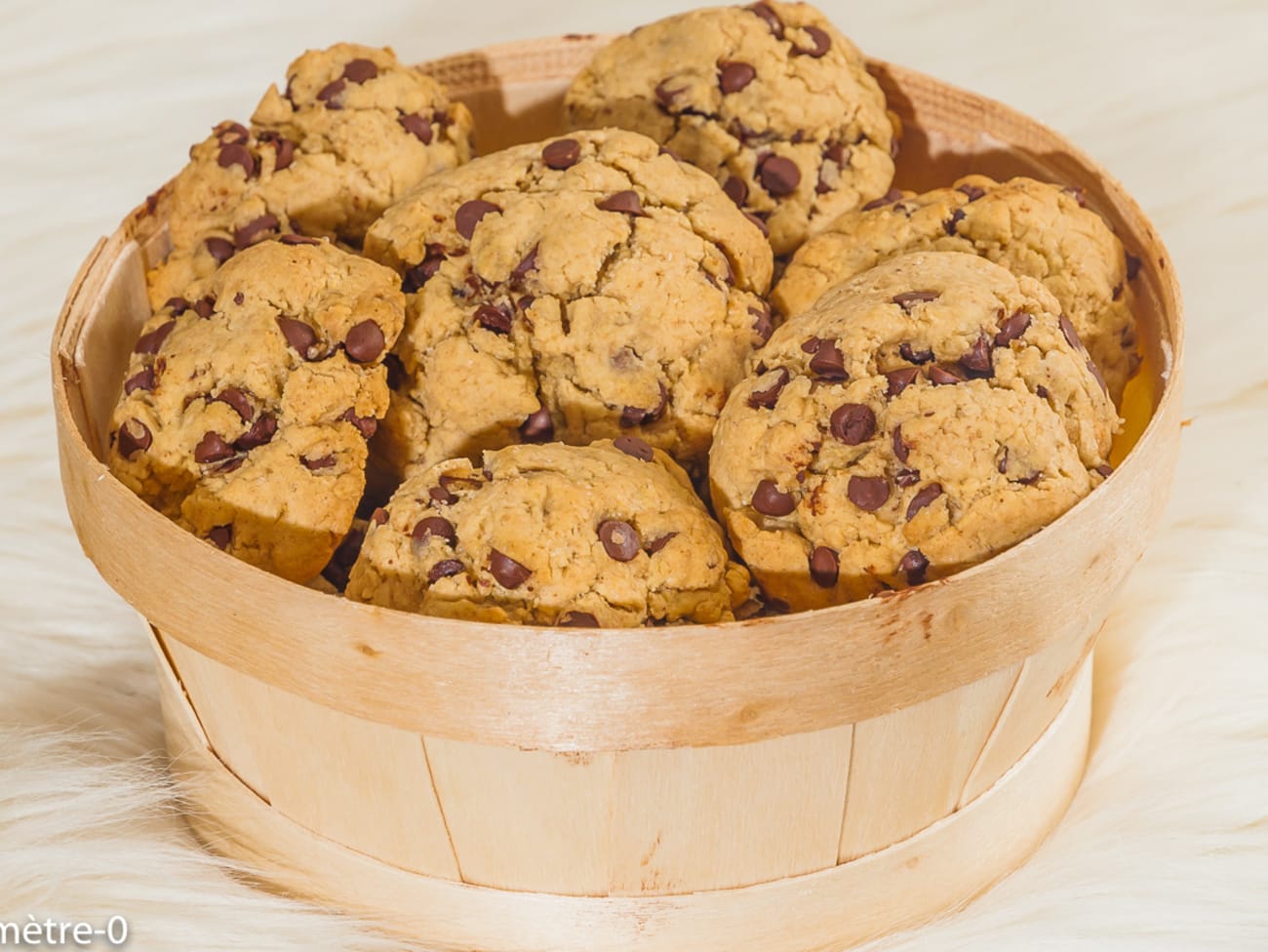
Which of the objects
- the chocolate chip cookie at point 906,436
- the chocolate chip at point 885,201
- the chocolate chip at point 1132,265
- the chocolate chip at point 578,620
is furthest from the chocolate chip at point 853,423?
the chocolate chip at point 1132,265

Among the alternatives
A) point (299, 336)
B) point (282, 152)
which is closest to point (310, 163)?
point (282, 152)

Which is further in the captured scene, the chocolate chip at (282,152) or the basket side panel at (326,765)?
the chocolate chip at (282,152)

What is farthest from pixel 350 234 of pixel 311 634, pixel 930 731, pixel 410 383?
pixel 930 731

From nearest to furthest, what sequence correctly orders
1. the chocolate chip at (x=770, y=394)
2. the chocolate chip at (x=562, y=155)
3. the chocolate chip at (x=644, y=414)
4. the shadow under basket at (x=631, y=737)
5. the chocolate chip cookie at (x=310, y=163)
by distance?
the shadow under basket at (x=631, y=737)
the chocolate chip at (x=770, y=394)
the chocolate chip at (x=644, y=414)
the chocolate chip at (x=562, y=155)
the chocolate chip cookie at (x=310, y=163)

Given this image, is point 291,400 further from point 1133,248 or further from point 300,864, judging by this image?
point 1133,248

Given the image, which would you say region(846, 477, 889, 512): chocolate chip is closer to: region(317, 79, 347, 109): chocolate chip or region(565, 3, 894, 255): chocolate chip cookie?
region(565, 3, 894, 255): chocolate chip cookie

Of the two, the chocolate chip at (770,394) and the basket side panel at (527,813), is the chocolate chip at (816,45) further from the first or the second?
the basket side panel at (527,813)
